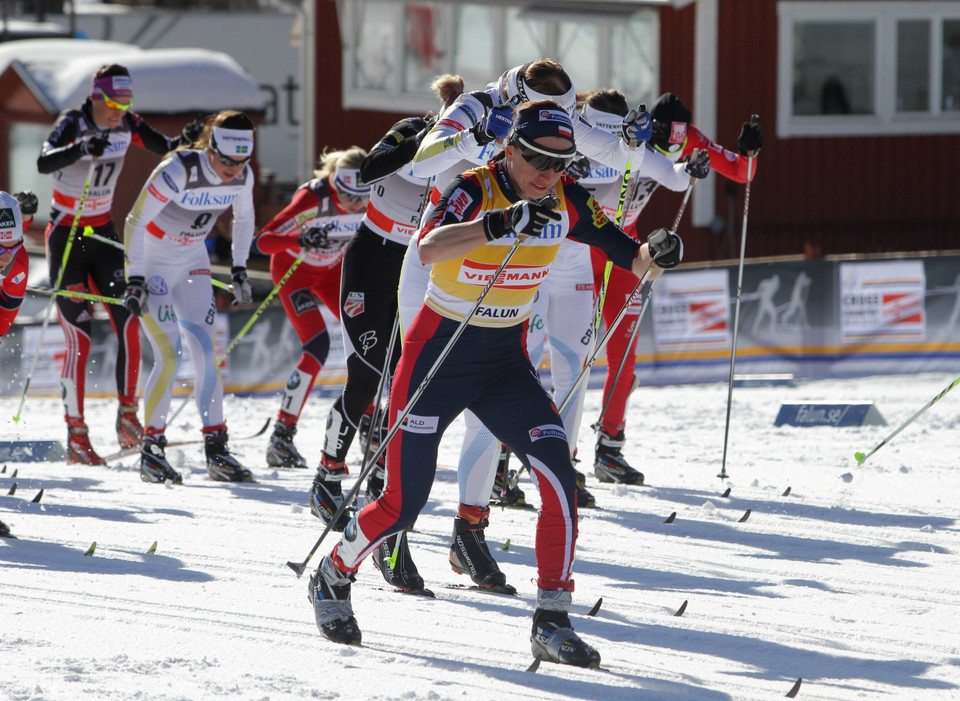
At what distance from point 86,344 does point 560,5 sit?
377 inches

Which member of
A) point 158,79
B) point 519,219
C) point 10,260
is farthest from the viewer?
point 158,79

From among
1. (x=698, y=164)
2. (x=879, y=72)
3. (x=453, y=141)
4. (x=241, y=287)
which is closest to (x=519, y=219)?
(x=453, y=141)

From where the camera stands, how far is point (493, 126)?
467cm

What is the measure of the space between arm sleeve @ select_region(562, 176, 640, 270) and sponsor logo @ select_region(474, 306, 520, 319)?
314 millimetres

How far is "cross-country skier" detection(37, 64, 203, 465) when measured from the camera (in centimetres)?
767

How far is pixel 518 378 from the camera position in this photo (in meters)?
4.03

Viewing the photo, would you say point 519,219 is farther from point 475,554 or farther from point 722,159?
point 722,159

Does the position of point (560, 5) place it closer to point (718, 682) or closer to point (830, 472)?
point (830, 472)

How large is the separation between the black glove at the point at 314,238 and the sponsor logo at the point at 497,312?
344 cm

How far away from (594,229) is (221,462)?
12.1ft

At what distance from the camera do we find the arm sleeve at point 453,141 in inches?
189

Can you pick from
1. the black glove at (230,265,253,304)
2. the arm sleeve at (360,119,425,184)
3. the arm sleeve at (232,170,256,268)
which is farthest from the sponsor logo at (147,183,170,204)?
the arm sleeve at (360,119,425,184)

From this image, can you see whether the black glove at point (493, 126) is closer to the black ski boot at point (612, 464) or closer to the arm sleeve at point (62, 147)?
the black ski boot at point (612, 464)

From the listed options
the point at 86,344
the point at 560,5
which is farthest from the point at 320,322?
the point at 560,5
